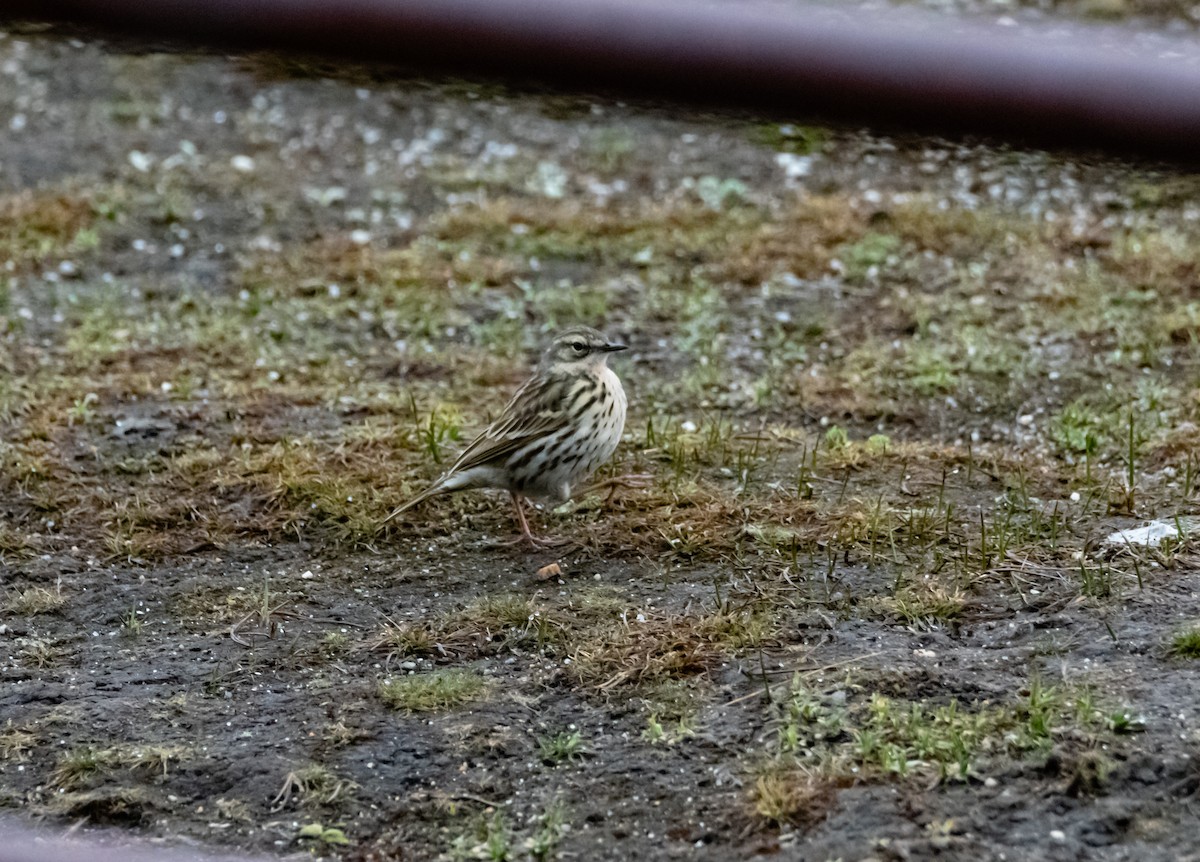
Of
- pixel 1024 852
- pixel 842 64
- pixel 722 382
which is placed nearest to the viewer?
pixel 842 64

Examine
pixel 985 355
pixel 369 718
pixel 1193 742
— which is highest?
pixel 985 355

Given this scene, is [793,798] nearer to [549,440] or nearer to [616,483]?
[549,440]

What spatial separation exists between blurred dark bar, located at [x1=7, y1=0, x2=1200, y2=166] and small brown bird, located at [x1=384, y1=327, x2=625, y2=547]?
178 inches

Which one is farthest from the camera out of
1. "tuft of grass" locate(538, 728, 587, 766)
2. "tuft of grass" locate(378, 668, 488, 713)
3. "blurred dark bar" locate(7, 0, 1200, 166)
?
"tuft of grass" locate(378, 668, 488, 713)

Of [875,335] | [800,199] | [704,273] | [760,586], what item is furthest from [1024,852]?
[800,199]

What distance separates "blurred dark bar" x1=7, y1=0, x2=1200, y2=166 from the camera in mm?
1396

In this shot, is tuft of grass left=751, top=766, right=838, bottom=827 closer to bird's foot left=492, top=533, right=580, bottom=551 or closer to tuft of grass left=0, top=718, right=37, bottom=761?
bird's foot left=492, top=533, right=580, bottom=551

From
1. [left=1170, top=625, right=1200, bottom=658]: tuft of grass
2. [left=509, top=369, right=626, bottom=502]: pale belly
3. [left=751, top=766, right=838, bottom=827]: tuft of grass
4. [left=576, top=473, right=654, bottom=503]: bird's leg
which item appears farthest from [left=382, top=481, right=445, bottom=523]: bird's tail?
[left=1170, top=625, right=1200, bottom=658]: tuft of grass

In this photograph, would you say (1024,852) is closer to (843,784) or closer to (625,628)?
(843,784)

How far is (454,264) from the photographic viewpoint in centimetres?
891

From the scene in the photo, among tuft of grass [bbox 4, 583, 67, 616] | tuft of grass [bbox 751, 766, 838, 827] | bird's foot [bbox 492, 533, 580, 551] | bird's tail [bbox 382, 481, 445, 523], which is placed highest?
bird's tail [bbox 382, 481, 445, 523]

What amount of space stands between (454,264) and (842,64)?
7593 millimetres

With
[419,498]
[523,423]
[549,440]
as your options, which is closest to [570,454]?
[549,440]

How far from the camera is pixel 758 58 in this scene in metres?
1.43
